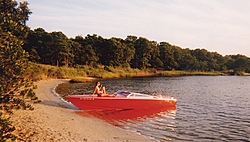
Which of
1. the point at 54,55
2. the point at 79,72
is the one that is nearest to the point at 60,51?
the point at 54,55

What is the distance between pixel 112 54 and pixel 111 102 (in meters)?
63.2

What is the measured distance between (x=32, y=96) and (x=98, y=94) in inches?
474

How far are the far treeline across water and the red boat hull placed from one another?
41.5 metres

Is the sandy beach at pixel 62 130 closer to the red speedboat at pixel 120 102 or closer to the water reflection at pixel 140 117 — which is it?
the water reflection at pixel 140 117

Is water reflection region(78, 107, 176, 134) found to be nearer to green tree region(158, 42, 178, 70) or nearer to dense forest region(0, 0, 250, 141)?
dense forest region(0, 0, 250, 141)

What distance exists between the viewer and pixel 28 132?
9383 millimetres

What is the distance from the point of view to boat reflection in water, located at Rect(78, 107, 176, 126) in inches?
605

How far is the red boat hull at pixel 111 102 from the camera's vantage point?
17.2 m

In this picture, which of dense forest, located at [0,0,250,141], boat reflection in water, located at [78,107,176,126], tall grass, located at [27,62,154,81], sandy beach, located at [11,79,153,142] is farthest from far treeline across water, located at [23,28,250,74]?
sandy beach, located at [11,79,153,142]

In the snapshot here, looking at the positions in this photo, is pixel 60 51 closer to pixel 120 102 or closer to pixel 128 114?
pixel 120 102

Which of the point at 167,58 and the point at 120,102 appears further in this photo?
the point at 167,58

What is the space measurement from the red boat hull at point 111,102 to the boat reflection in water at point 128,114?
0.29m

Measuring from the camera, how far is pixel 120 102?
18.0 metres

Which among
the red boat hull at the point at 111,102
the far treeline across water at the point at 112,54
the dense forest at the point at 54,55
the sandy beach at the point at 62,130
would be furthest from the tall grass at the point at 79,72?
the sandy beach at the point at 62,130
